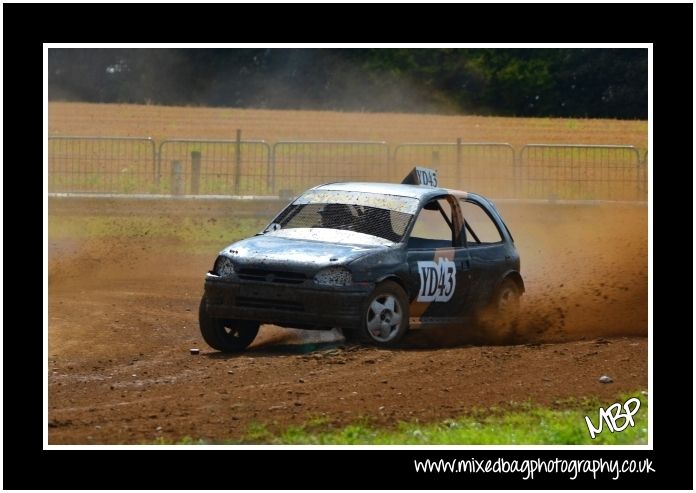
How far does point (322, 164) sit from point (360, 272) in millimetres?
15855

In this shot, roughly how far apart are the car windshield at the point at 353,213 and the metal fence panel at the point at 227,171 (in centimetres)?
1319

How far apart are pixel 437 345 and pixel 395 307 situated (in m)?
0.82

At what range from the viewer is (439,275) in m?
13.0

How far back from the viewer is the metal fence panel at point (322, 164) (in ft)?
89.9

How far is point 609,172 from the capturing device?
28250 millimetres

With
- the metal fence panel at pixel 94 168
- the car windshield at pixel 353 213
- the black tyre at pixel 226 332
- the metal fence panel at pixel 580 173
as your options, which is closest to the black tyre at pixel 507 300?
the car windshield at pixel 353 213

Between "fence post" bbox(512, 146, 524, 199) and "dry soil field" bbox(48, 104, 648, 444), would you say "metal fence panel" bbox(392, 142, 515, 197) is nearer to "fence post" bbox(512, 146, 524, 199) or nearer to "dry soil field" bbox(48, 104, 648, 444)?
"fence post" bbox(512, 146, 524, 199)

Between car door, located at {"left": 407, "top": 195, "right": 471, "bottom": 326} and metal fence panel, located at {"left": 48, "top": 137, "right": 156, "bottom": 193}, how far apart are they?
1464cm

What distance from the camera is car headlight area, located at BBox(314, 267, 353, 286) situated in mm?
11875

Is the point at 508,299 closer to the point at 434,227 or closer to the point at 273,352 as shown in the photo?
the point at 273,352

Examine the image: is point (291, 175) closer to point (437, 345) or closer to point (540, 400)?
point (437, 345)

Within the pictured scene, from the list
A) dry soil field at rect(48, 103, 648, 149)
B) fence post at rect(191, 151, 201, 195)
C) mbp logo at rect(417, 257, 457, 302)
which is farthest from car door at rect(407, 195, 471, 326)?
dry soil field at rect(48, 103, 648, 149)

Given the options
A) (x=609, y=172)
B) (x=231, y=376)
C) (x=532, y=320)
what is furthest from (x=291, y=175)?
(x=231, y=376)

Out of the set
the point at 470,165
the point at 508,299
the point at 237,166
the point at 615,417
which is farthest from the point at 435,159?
the point at 615,417
